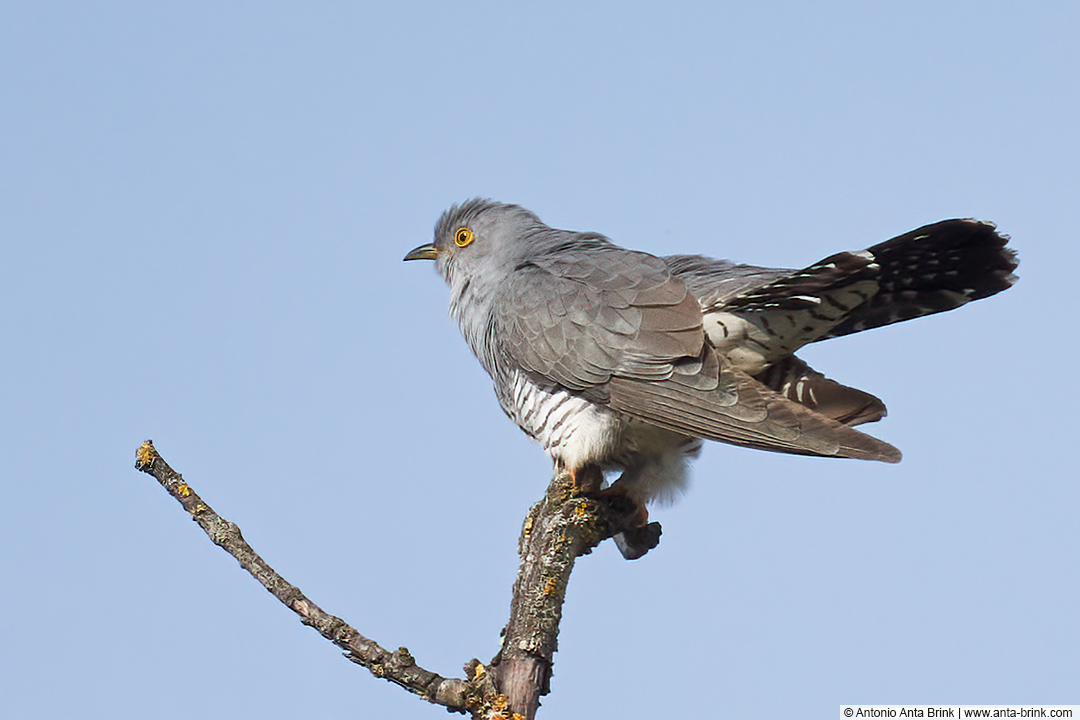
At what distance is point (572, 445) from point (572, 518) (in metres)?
0.40

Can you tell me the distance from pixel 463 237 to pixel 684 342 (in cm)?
178

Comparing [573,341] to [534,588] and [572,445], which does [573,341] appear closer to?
[572,445]

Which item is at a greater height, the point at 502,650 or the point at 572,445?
the point at 572,445

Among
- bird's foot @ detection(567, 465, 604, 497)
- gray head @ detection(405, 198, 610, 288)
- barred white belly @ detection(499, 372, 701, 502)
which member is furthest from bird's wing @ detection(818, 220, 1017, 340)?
gray head @ detection(405, 198, 610, 288)

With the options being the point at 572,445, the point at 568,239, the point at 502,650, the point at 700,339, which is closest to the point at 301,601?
the point at 502,650

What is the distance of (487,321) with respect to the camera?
4.74 metres

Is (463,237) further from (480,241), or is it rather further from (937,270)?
(937,270)

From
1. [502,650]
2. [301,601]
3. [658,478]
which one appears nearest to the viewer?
[301,601]

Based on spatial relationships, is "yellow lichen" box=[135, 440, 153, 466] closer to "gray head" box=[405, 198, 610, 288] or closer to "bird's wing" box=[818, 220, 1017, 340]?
"gray head" box=[405, 198, 610, 288]

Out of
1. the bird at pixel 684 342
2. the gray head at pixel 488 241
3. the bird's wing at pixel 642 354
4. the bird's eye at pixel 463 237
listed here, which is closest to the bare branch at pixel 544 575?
the bird at pixel 684 342

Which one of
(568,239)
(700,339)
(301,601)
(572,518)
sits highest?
(568,239)

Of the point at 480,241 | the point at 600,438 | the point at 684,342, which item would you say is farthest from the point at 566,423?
the point at 480,241

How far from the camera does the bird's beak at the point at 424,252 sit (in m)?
5.56

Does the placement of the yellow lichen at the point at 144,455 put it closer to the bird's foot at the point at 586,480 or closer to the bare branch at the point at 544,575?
the bare branch at the point at 544,575
